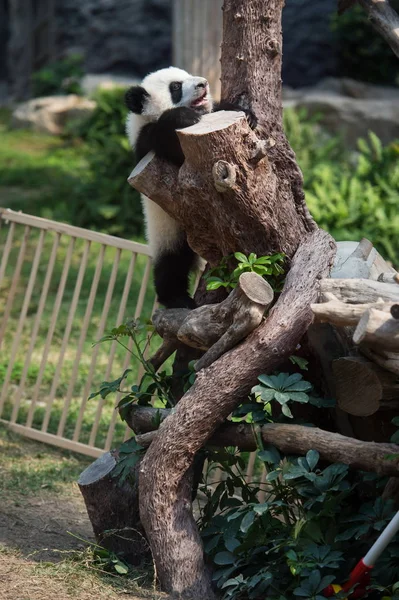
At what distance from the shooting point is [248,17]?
364 centimetres

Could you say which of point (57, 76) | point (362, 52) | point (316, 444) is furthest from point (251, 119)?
point (57, 76)

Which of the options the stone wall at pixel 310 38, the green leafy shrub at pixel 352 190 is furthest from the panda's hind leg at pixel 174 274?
the stone wall at pixel 310 38

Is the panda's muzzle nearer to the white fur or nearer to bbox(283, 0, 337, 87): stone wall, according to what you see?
the white fur

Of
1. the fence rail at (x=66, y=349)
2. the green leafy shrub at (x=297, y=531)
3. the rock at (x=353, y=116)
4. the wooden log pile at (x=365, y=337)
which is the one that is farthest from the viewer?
the rock at (x=353, y=116)

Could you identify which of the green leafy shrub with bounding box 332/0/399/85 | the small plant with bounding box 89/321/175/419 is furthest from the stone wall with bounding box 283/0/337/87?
the small plant with bounding box 89/321/175/419

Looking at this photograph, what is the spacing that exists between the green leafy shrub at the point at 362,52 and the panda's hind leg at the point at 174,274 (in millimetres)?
8744

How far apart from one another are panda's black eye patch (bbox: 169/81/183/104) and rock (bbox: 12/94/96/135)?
298 inches

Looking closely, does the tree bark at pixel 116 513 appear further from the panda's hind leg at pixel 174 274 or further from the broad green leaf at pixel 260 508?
the panda's hind leg at pixel 174 274

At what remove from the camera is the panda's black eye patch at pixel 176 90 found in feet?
14.3

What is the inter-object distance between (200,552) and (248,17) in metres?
2.26

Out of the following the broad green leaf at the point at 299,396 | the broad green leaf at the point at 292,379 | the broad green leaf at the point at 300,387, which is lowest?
the broad green leaf at the point at 299,396

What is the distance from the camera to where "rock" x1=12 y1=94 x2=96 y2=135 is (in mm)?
11812

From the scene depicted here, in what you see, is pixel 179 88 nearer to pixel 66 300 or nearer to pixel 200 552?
pixel 200 552

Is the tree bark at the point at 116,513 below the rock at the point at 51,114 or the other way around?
below
